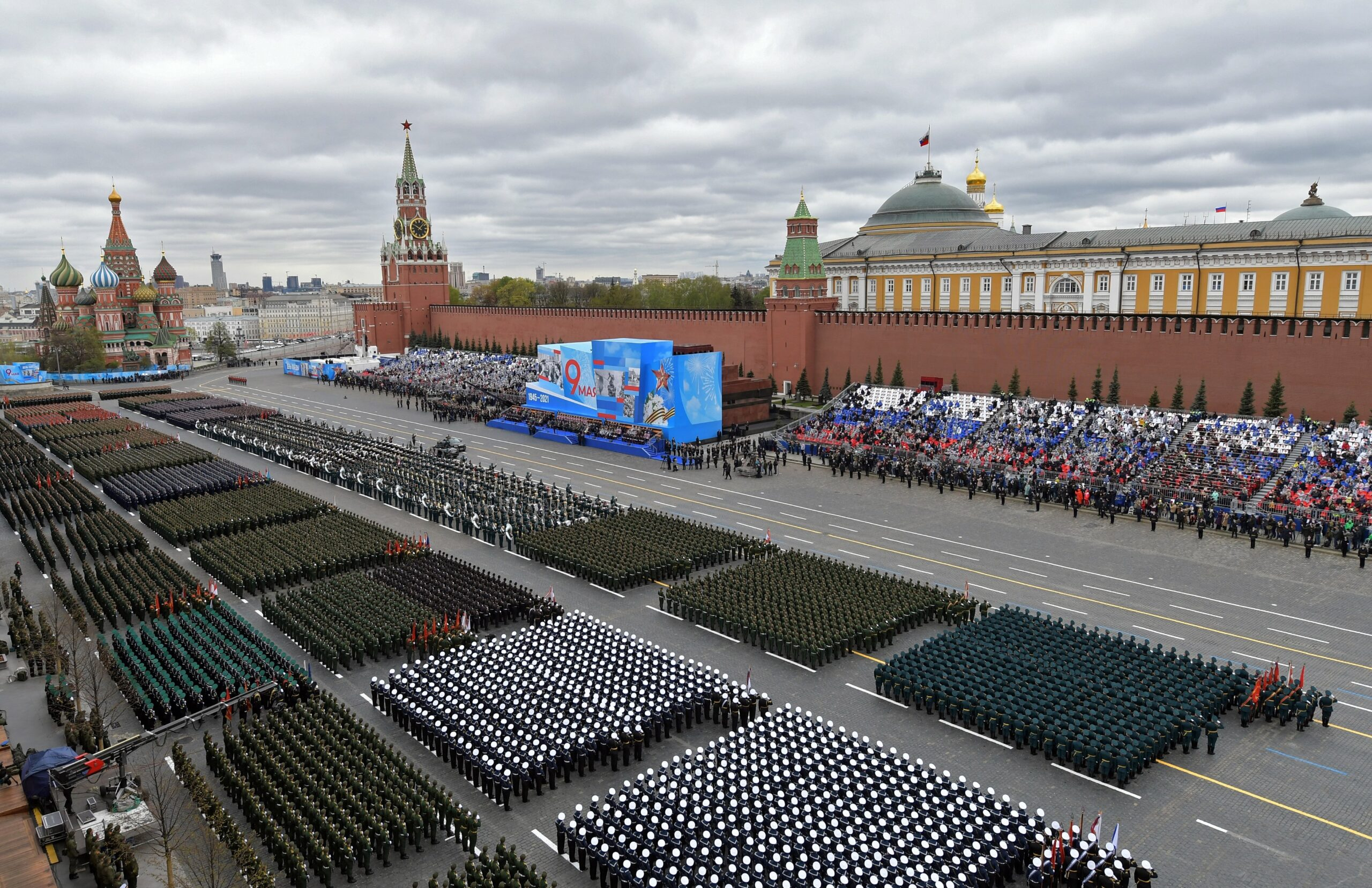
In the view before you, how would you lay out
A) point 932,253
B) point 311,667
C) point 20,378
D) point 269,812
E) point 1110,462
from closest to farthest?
point 269,812
point 311,667
point 1110,462
point 932,253
point 20,378

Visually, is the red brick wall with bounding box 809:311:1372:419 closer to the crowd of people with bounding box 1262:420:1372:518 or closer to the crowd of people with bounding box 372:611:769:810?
the crowd of people with bounding box 1262:420:1372:518

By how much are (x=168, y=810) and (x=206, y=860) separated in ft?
4.85

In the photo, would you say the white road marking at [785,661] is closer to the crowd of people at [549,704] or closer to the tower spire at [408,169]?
the crowd of people at [549,704]

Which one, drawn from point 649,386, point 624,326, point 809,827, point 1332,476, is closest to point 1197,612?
point 1332,476

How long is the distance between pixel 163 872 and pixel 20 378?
7339 cm

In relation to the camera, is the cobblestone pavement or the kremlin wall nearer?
the cobblestone pavement

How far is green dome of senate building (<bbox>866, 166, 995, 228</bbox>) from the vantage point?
203 feet

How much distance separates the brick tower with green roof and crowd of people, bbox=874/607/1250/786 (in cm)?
3181

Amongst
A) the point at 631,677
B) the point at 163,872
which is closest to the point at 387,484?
the point at 631,677

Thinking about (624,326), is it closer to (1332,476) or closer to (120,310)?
(1332,476)

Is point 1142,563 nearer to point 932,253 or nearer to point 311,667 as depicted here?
point 311,667

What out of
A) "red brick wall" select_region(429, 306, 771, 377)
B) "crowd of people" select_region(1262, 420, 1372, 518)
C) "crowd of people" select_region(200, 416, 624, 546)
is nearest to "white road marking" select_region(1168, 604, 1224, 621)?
"crowd of people" select_region(1262, 420, 1372, 518)

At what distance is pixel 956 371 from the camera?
4078 cm

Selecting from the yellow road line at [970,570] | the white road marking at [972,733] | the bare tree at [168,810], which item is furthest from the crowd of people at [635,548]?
the bare tree at [168,810]
